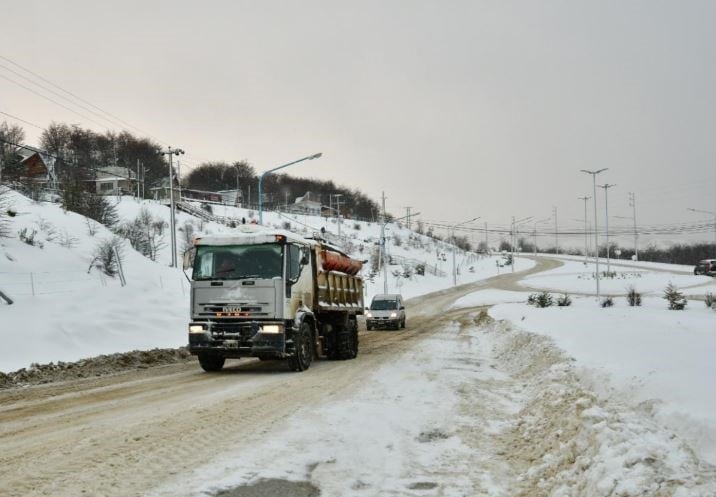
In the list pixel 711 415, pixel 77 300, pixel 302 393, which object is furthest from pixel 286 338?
pixel 77 300

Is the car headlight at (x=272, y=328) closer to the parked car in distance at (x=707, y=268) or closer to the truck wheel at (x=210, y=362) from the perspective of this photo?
the truck wheel at (x=210, y=362)

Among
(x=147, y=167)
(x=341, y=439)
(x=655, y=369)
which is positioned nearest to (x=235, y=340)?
(x=341, y=439)

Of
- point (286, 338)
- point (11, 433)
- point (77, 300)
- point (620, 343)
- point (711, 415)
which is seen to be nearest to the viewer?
point (711, 415)

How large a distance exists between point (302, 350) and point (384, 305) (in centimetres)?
2108

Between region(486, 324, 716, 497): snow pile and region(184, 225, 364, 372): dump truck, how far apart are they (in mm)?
5865

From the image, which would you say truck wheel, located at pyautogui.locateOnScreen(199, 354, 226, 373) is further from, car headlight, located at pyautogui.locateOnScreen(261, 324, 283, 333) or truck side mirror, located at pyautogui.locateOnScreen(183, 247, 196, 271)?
truck side mirror, located at pyautogui.locateOnScreen(183, 247, 196, 271)

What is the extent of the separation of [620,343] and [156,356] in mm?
12609

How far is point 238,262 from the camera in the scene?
13750 millimetres

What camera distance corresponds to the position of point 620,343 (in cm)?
1217

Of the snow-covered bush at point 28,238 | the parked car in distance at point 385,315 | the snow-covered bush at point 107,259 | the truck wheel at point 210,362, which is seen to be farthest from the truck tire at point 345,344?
the parked car in distance at point 385,315

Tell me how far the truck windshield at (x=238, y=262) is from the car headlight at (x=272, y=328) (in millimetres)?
1118

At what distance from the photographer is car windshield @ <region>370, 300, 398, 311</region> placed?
114ft

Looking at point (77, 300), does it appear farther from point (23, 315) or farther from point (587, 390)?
point (587, 390)

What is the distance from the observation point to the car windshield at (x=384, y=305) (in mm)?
34750
